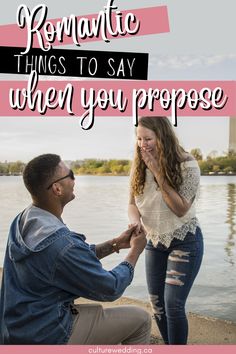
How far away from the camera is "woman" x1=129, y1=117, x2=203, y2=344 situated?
91.8 inches

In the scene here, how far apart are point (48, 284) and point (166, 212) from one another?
33.7 inches

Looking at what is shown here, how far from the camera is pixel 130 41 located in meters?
2.73

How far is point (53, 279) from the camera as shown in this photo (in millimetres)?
1772

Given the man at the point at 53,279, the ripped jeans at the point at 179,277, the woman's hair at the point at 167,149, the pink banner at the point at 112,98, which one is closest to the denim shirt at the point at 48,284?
the man at the point at 53,279

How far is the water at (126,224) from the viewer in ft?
12.6

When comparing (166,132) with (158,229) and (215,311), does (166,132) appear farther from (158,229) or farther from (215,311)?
(215,311)

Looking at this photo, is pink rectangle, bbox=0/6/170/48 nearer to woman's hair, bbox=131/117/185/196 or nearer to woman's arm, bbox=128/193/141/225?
Answer: woman's hair, bbox=131/117/185/196

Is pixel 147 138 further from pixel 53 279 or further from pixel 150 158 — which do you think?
pixel 53 279

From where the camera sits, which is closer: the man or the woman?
the man

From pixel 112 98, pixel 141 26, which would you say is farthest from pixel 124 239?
pixel 141 26

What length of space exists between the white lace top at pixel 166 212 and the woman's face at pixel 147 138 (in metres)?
0.16

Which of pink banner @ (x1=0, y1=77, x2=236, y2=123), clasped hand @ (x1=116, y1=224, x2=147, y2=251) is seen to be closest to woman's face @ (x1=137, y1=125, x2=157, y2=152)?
pink banner @ (x1=0, y1=77, x2=236, y2=123)

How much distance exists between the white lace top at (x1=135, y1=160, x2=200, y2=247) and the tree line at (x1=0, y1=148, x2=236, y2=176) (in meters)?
0.43
